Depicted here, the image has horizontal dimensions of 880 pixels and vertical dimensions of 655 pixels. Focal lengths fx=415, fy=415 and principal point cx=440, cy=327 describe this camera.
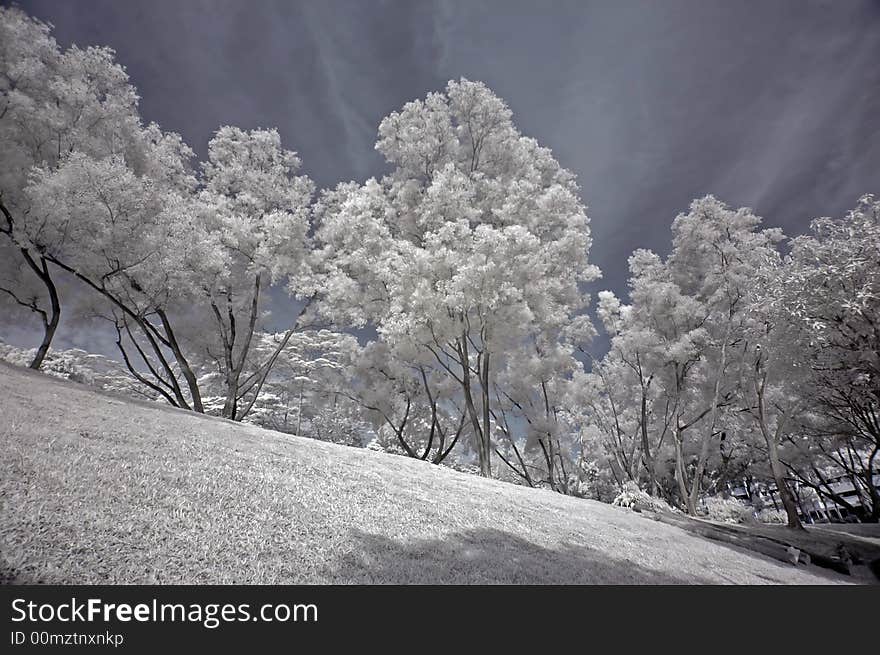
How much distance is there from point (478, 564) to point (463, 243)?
1053 centimetres

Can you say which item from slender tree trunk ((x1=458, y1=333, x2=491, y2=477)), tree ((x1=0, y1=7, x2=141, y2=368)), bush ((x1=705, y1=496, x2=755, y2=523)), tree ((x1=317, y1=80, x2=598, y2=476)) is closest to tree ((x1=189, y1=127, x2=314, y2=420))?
tree ((x1=317, y1=80, x2=598, y2=476))

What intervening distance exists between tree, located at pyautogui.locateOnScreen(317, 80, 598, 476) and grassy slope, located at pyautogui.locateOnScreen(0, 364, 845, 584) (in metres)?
6.54

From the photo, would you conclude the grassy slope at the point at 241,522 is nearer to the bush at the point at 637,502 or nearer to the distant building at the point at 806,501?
the bush at the point at 637,502

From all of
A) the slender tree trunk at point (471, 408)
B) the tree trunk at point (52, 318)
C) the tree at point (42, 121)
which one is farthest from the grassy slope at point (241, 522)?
the tree at point (42, 121)

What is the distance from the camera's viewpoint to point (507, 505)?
7.13 metres

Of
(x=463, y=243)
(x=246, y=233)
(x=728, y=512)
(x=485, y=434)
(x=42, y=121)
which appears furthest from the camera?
(x=728, y=512)

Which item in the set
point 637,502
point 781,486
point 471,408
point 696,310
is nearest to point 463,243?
point 471,408

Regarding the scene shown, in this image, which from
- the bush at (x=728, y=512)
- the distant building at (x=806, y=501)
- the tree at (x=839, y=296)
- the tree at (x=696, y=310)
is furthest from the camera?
the distant building at (x=806, y=501)

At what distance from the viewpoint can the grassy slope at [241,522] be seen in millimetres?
2404

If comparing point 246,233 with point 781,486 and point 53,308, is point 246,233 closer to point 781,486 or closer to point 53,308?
point 53,308

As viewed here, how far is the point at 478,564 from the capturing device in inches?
144

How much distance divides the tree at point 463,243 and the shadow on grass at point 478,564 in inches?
304

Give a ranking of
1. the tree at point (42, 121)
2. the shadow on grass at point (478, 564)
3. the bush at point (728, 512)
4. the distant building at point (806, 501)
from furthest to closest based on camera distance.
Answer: the distant building at point (806, 501)
the bush at point (728, 512)
the tree at point (42, 121)
the shadow on grass at point (478, 564)
